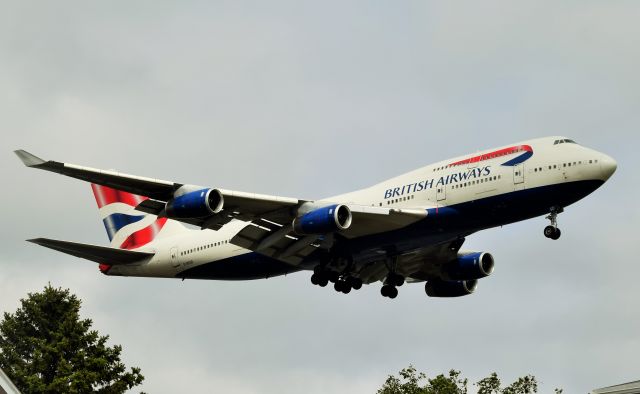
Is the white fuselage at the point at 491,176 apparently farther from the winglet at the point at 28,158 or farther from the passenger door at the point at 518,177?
the winglet at the point at 28,158

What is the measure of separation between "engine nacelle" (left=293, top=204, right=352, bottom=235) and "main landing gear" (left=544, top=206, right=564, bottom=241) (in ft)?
27.7

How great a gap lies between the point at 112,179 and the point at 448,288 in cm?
2134

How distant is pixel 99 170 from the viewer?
53062 mm

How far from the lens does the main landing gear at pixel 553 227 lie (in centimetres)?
Result: 5444

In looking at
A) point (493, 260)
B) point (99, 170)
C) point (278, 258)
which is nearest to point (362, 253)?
point (278, 258)

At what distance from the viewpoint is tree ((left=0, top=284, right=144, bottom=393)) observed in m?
65.2

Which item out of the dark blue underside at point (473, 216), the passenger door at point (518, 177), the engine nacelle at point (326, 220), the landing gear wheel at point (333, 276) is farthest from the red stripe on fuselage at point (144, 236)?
the passenger door at point (518, 177)

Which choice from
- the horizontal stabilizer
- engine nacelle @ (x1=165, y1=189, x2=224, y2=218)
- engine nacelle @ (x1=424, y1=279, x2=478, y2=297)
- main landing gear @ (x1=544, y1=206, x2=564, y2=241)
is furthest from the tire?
the horizontal stabilizer

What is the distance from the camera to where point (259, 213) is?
57.6m

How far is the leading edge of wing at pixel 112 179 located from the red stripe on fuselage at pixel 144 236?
41.0 ft

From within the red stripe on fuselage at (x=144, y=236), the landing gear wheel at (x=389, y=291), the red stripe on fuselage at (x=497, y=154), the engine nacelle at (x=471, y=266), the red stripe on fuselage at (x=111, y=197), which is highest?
the red stripe on fuselage at (x=111, y=197)

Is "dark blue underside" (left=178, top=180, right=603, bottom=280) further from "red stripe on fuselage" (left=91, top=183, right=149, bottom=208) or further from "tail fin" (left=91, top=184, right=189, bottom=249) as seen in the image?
"red stripe on fuselage" (left=91, top=183, right=149, bottom=208)

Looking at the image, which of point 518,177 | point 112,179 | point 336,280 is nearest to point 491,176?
point 518,177

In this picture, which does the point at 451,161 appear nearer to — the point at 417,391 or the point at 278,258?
the point at 278,258
